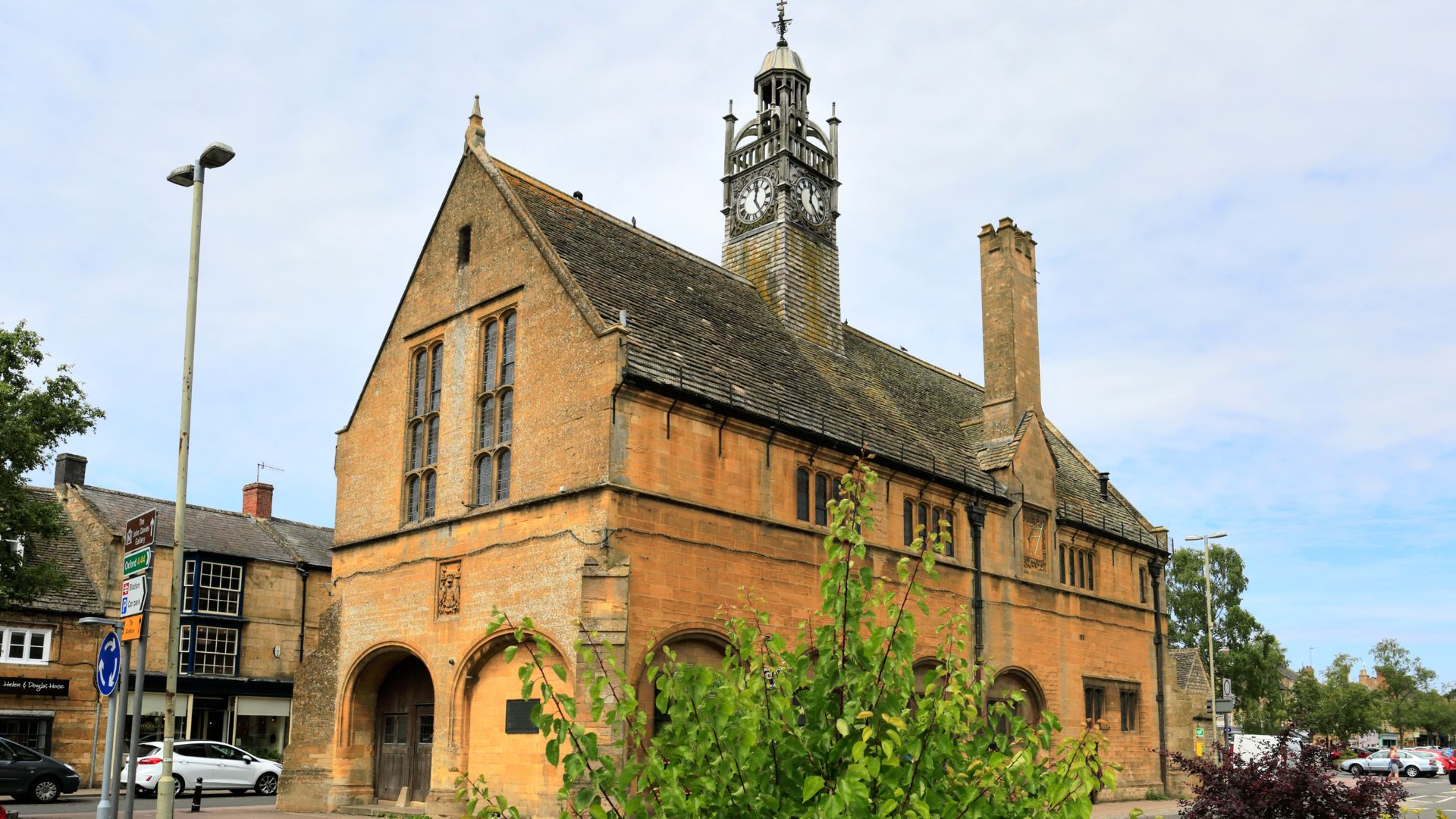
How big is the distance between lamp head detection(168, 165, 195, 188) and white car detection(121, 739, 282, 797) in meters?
22.0

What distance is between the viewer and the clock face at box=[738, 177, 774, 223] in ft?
112

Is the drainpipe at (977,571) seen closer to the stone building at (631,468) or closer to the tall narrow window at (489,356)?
the stone building at (631,468)

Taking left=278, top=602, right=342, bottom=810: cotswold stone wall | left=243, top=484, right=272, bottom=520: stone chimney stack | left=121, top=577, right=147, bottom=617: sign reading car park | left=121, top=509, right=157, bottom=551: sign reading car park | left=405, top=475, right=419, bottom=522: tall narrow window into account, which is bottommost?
left=278, top=602, right=342, bottom=810: cotswold stone wall

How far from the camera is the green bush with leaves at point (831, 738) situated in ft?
15.7

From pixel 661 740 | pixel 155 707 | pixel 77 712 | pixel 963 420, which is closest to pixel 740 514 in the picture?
pixel 963 420

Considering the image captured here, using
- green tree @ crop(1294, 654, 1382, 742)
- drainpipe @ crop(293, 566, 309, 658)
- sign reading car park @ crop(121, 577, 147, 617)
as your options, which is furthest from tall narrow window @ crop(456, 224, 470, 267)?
green tree @ crop(1294, 654, 1382, 742)

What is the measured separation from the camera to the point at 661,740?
5172 millimetres

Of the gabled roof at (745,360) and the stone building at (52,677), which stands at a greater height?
the gabled roof at (745,360)

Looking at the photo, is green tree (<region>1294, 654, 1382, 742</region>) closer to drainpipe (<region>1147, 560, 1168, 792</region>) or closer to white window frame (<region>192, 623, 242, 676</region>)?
drainpipe (<region>1147, 560, 1168, 792</region>)

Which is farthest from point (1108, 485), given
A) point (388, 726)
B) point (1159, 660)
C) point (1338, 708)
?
point (1338, 708)

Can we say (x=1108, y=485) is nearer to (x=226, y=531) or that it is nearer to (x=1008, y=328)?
(x=1008, y=328)

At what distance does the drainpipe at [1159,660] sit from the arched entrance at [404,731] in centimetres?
2290

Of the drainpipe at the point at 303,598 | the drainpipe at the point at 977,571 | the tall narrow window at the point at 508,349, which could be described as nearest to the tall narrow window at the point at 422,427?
the tall narrow window at the point at 508,349

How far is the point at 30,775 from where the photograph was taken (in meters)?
30.0
